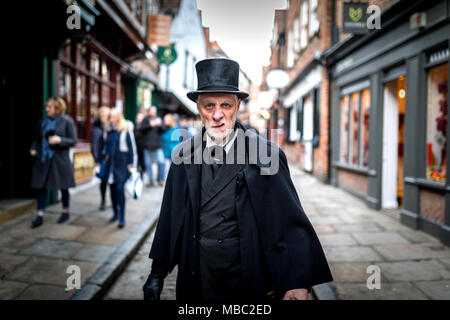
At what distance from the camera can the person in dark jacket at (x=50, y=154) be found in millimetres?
6012

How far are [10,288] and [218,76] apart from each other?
315cm

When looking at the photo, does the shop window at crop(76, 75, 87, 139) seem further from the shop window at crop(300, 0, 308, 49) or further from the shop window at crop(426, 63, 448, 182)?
the shop window at crop(300, 0, 308, 49)

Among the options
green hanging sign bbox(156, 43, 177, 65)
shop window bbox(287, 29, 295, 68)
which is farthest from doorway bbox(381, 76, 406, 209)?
shop window bbox(287, 29, 295, 68)

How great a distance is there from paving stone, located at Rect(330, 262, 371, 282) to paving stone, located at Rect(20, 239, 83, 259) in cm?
320

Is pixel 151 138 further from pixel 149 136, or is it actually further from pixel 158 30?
pixel 158 30

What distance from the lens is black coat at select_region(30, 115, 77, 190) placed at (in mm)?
6023

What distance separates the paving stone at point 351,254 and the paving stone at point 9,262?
369 centimetres

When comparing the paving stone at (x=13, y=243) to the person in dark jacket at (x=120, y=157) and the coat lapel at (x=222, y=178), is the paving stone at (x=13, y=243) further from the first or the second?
the coat lapel at (x=222, y=178)

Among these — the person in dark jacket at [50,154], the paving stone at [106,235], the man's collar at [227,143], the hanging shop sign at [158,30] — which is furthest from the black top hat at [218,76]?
the hanging shop sign at [158,30]

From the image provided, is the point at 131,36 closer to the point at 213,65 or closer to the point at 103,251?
the point at 103,251

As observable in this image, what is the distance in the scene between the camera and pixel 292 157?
2048 centimetres

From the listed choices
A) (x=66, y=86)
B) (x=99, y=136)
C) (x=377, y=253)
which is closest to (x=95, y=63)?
(x=66, y=86)
